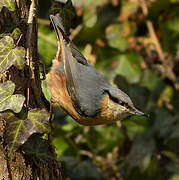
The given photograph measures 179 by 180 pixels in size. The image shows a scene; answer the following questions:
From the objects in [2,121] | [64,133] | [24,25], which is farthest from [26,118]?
[64,133]

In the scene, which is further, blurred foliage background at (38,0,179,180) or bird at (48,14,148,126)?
blurred foliage background at (38,0,179,180)

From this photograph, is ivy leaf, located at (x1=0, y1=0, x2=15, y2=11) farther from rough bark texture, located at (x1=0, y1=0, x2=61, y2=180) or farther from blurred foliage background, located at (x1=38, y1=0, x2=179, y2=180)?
blurred foliage background, located at (x1=38, y1=0, x2=179, y2=180)

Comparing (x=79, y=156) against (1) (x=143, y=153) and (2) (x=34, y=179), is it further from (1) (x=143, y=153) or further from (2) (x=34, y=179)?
(2) (x=34, y=179)

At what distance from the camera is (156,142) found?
354 cm

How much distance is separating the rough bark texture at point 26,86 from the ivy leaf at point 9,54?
0.06 m

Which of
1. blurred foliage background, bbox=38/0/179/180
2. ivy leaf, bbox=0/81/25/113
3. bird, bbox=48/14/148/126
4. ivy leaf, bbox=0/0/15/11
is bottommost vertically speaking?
blurred foliage background, bbox=38/0/179/180

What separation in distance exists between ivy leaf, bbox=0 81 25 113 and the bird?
1.74 ft

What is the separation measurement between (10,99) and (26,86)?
0.14 m

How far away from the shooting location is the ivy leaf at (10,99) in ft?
5.40

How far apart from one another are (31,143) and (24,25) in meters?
0.46

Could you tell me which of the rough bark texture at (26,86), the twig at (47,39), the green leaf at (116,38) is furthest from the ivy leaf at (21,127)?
the green leaf at (116,38)

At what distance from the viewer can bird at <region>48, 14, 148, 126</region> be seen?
2174mm

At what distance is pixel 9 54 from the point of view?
5.50 feet

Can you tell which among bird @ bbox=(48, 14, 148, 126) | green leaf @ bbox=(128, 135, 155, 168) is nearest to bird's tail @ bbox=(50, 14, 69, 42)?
bird @ bbox=(48, 14, 148, 126)
